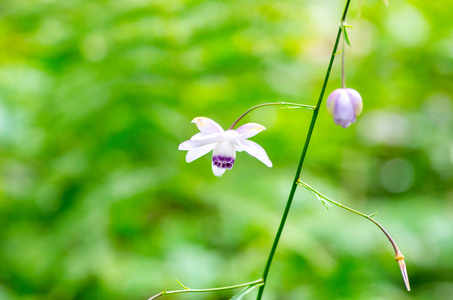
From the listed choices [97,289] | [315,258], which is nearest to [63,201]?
[97,289]

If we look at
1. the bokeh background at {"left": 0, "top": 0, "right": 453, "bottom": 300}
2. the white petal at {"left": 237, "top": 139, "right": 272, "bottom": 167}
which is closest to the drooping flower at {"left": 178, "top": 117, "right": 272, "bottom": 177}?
the white petal at {"left": 237, "top": 139, "right": 272, "bottom": 167}

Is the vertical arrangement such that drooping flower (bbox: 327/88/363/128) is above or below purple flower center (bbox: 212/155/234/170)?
above

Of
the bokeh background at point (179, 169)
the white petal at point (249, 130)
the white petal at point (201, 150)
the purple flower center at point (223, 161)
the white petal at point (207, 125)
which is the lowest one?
the purple flower center at point (223, 161)

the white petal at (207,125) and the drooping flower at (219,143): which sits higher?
the white petal at (207,125)

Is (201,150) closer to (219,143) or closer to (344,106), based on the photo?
(219,143)

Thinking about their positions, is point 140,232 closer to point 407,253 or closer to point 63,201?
point 63,201

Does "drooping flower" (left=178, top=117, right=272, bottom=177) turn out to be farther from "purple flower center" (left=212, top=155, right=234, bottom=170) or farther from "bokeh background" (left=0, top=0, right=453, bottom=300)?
"bokeh background" (left=0, top=0, right=453, bottom=300)

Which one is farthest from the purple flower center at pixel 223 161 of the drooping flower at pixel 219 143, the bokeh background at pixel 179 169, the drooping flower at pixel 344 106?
the bokeh background at pixel 179 169

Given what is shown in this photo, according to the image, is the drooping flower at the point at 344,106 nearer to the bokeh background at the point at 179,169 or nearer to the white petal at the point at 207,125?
the white petal at the point at 207,125
